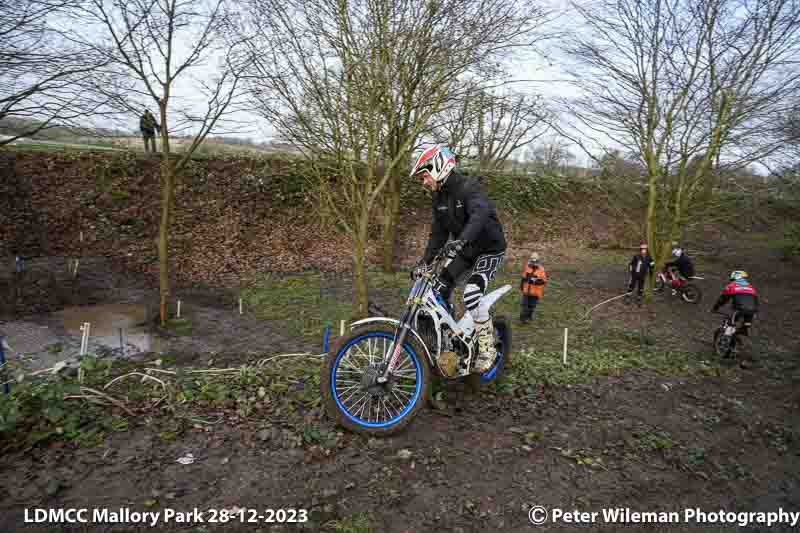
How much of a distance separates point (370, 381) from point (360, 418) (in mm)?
350

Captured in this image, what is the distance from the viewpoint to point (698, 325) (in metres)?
11.3

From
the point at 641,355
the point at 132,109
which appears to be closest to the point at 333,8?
the point at 132,109

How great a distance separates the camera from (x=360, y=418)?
369 cm

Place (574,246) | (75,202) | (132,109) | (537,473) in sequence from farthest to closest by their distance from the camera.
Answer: (574,246)
(75,202)
(132,109)
(537,473)

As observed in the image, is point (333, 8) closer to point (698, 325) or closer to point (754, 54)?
point (754, 54)

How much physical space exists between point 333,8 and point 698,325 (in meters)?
11.4

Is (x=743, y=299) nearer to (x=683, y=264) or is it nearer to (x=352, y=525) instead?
(x=683, y=264)

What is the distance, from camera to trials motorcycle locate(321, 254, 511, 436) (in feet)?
11.6

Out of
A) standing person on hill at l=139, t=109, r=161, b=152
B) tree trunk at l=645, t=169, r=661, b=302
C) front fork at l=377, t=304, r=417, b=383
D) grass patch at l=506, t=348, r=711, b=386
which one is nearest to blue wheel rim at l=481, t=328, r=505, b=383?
grass patch at l=506, t=348, r=711, b=386

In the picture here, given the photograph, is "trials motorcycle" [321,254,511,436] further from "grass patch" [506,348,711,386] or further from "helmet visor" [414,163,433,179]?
"grass patch" [506,348,711,386]

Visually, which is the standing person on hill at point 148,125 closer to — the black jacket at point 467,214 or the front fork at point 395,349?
the black jacket at point 467,214

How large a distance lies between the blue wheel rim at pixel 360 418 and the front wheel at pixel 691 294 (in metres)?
14.1

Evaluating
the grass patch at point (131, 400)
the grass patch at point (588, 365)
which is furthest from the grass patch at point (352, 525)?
the grass patch at point (588, 365)

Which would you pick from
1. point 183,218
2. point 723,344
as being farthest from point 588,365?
point 183,218
